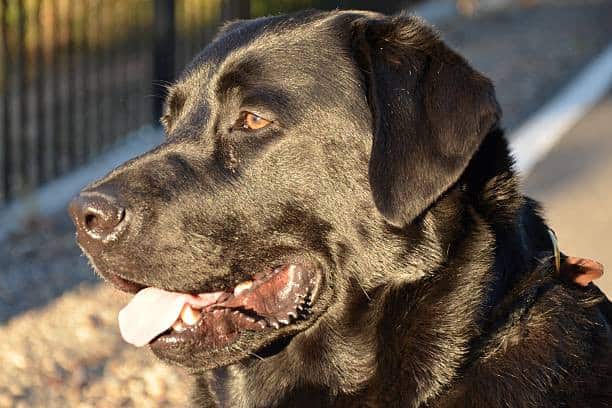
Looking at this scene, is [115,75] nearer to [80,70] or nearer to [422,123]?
[80,70]

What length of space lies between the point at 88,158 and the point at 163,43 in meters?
1.30

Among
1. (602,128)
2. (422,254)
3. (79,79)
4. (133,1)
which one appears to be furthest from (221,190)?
(602,128)

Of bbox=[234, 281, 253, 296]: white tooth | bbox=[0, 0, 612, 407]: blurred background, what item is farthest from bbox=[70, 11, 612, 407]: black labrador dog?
bbox=[0, 0, 612, 407]: blurred background

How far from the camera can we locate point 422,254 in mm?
3439

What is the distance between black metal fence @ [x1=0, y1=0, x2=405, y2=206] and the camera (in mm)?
7727

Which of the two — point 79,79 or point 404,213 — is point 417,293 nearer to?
point 404,213

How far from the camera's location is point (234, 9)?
1016cm

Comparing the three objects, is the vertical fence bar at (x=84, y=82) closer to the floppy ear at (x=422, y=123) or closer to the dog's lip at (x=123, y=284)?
the dog's lip at (x=123, y=284)

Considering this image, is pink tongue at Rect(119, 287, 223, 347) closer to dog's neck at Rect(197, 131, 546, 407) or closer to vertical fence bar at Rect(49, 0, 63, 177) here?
dog's neck at Rect(197, 131, 546, 407)

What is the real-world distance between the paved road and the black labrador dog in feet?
10.4

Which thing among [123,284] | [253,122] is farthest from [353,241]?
[123,284]

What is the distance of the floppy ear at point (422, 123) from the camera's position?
10.7ft

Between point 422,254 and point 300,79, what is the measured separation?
27.4 inches

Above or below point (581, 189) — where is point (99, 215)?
above
